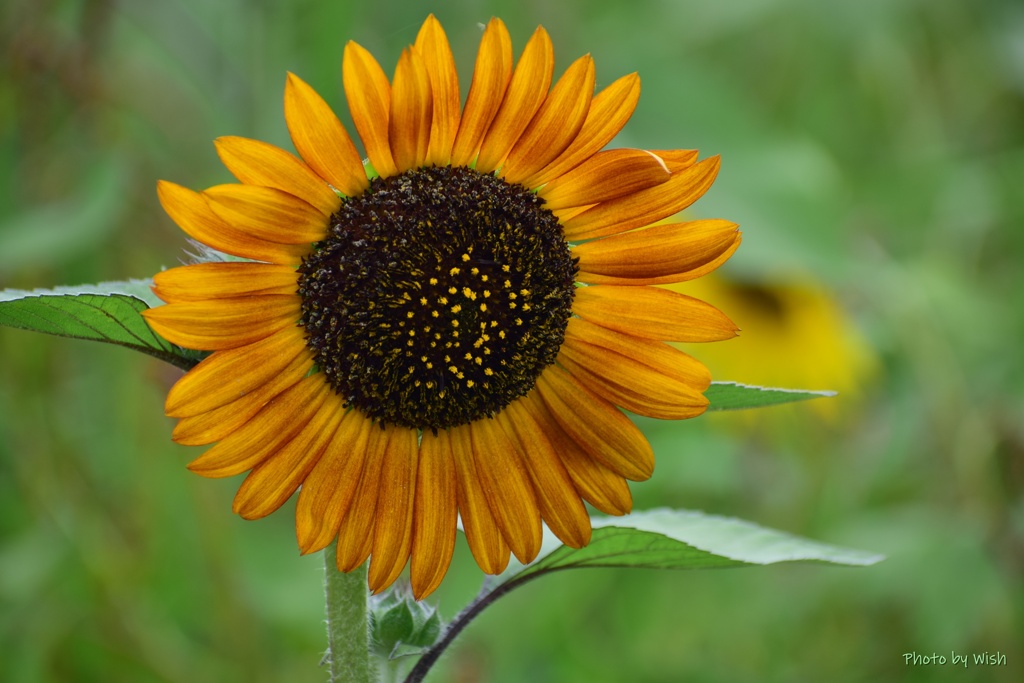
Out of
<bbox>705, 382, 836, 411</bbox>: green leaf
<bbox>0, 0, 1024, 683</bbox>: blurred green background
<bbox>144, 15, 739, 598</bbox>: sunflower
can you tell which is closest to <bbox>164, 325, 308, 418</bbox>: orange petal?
<bbox>144, 15, 739, 598</bbox>: sunflower

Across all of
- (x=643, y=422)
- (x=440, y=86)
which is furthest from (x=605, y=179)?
(x=643, y=422)

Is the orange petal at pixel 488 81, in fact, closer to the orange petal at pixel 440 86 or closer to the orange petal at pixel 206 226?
the orange petal at pixel 440 86

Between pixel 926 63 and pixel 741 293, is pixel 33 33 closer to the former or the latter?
pixel 741 293

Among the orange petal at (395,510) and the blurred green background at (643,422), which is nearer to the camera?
the orange petal at (395,510)

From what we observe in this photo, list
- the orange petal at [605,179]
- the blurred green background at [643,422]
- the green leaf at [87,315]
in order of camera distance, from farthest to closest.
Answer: the blurred green background at [643,422], the orange petal at [605,179], the green leaf at [87,315]

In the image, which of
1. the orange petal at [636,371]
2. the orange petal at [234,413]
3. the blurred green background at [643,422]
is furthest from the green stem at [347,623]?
the blurred green background at [643,422]

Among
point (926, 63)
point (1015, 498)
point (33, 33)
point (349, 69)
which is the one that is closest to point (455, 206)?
point (349, 69)

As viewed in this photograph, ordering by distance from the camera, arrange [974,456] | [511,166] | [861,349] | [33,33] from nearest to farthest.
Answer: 1. [511,166]
2. [33,33]
3. [974,456]
4. [861,349]

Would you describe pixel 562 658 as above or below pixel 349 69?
below
